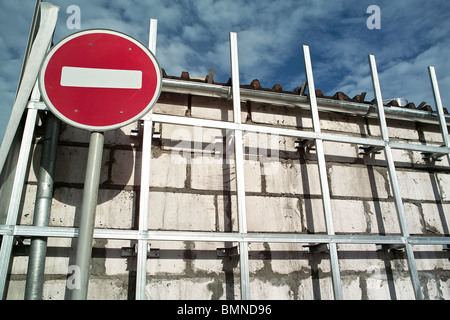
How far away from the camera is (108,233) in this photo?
186 cm

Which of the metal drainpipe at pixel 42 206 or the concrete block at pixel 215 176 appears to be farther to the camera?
the concrete block at pixel 215 176

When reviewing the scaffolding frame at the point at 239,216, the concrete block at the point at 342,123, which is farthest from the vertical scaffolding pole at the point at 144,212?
the concrete block at the point at 342,123

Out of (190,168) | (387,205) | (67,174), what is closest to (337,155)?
(387,205)

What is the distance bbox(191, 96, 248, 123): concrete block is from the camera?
270cm

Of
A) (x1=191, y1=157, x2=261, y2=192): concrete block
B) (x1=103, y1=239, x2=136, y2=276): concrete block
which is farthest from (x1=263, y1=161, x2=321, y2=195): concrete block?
(x1=103, y1=239, x2=136, y2=276): concrete block

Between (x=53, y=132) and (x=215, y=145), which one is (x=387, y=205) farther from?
(x=53, y=132)

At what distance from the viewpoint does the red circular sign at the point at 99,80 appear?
4.94 feet

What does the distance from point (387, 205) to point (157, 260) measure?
1.91m

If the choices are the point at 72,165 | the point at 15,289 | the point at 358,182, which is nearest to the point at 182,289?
the point at 15,289

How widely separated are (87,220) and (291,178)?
1.69 metres

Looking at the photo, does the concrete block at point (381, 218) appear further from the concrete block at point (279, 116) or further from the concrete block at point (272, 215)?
the concrete block at point (279, 116)

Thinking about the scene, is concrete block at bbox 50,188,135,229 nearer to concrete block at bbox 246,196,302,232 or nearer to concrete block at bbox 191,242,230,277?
concrete block at bbox 191,242,230,277

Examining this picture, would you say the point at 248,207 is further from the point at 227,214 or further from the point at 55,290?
the point at 55,290

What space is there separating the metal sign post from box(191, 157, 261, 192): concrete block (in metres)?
0.97
